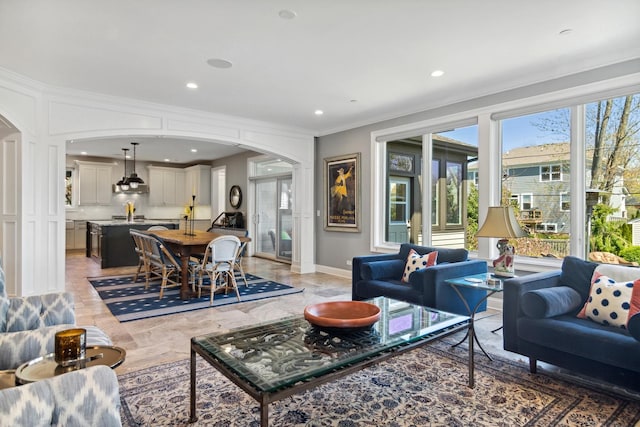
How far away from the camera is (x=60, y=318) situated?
217cm

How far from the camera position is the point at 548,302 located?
2.56 m

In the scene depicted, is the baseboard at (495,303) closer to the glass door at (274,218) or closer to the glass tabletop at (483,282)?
the glass tabletop at (483,282)

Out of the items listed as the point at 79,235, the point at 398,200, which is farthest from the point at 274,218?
the point at 79,235

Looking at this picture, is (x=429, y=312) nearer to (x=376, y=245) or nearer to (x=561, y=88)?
(x=561, y=88)

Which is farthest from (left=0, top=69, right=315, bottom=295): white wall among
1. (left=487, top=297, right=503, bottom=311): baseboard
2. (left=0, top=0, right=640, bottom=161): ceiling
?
(left=487, top=297, right=503, bottom=311): baseboard

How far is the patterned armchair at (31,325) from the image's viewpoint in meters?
1.73

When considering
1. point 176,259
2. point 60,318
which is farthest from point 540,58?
point 176,259

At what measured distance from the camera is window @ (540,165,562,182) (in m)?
4.07

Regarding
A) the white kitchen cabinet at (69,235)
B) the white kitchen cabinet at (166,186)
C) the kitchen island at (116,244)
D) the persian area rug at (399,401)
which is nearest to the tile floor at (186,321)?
the persian area rug at (399,401)

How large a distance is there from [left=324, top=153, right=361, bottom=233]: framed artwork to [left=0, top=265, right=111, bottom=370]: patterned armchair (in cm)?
465

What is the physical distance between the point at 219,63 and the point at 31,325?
2815 millimetres

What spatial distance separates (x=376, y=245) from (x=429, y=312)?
3.43 metres

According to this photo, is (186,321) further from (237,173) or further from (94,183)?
(94,183)

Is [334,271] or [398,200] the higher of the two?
[398,200]
